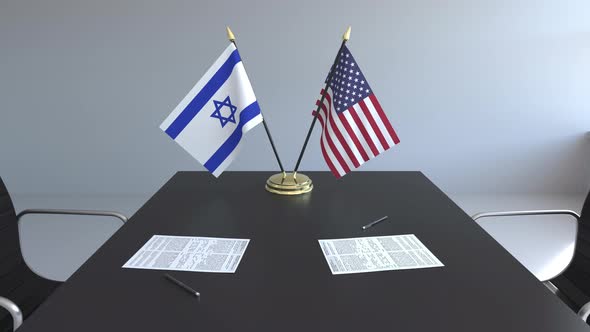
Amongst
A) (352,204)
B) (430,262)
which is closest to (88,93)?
(352,204)

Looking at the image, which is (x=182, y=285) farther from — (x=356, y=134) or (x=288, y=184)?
(x=356, y=134)

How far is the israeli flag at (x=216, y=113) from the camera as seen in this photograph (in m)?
1.56

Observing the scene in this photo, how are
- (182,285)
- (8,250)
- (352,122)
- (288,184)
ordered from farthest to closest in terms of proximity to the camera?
(288,184) → (352,122) → (8,250) → (182,285)

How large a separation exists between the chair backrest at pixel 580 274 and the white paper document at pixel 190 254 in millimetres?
1133

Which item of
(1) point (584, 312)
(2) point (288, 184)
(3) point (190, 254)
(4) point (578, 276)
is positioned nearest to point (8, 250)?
(3) point (190, 254)

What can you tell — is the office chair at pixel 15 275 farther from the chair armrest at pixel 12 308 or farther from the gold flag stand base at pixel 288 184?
the gold flag stand base at pixel 288 184

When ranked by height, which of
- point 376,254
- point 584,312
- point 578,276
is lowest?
point 578,276

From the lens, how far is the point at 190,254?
1210mm

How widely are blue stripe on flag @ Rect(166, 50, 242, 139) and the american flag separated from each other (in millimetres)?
372

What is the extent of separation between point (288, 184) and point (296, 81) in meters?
1.97

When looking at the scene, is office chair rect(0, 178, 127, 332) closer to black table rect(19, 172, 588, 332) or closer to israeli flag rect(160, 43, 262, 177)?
black table rect(19, 172, 588, 332)

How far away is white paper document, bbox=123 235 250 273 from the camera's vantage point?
1.15 meters

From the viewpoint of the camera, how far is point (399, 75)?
11.6 feet

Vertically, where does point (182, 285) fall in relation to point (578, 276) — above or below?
above
